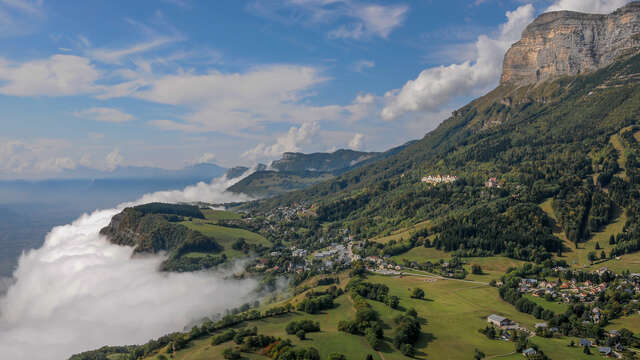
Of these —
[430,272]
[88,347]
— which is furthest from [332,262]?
[88,347]

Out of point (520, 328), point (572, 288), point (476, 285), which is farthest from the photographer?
point (476, 285)

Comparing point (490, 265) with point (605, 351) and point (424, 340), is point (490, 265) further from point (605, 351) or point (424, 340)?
point (424, 340)

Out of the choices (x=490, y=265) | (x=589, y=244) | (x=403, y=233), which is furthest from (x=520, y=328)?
(x=403, y=233)

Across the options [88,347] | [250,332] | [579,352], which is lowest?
[88,347]

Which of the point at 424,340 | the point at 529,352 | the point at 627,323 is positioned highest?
the point at 529,352

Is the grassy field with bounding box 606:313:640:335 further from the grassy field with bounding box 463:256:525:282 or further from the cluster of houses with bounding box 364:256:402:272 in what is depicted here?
the cluster of houses with bounding box 364:256:402:272

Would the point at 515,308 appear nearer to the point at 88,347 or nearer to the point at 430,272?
the point at 430,272

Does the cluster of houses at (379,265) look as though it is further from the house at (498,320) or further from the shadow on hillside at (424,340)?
the shadow on hillside at (424,340)

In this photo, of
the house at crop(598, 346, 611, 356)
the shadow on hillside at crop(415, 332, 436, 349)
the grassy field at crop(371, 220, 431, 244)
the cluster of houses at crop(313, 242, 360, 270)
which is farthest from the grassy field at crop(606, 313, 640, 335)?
the grassy field at crop(371, 220, 431, 244)
